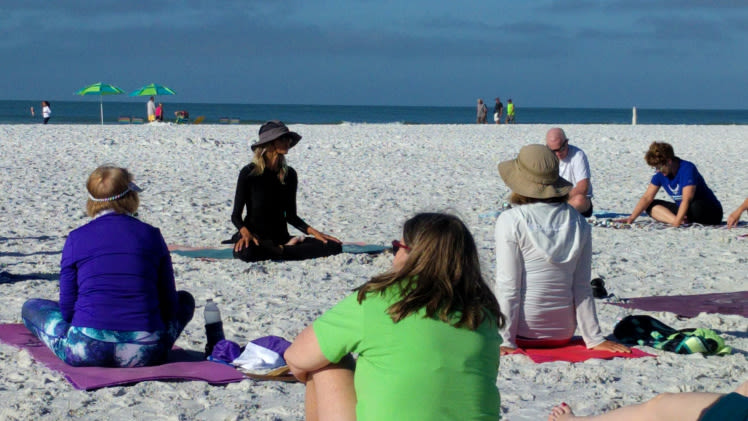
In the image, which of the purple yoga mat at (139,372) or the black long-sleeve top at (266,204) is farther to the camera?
the black long-sleeve top at (266,204)

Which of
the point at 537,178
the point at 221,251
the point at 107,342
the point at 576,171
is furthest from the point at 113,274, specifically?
the point at 576,171

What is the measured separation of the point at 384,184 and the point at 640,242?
195 inches

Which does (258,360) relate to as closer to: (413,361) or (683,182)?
(413,361)

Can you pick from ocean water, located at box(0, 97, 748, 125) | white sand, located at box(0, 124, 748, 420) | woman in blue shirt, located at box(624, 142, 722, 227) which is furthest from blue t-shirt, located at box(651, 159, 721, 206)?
ocean water, located at box(0, 97, 748, 125)

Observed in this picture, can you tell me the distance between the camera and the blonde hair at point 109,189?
13.9 feet

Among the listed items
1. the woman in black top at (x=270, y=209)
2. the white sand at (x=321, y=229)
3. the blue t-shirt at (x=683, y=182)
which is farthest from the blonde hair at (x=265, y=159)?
the blue t-shirt at (x=683, y=182)

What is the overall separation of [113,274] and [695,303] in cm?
379

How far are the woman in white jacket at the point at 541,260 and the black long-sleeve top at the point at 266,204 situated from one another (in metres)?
2.90

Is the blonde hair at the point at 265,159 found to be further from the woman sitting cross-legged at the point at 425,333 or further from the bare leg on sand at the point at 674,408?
the bare leg on sand at the point at 674,408

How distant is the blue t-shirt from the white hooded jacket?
5.09 metres

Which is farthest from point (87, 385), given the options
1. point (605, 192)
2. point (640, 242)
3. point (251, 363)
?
point (605, 192)

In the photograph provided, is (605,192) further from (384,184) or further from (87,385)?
(87,385)

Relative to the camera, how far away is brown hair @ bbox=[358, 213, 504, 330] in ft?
8.95

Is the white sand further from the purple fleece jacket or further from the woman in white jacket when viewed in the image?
the purple fleece jacket
